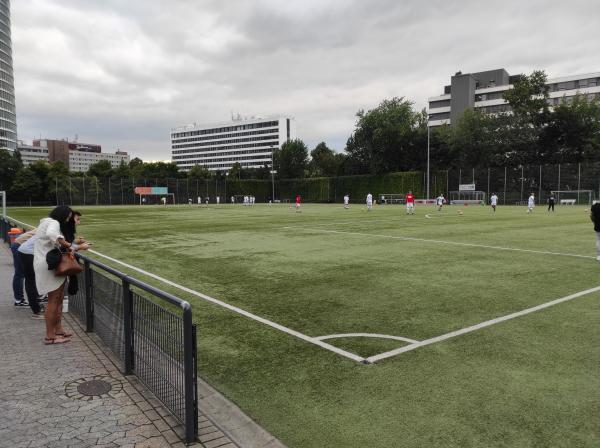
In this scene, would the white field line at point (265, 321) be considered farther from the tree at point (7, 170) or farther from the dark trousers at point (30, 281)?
the tree at point (7, 170)

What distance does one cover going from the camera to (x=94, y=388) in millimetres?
4910

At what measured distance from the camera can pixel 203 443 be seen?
385 centimetres

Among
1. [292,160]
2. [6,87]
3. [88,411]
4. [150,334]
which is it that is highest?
[6,87]

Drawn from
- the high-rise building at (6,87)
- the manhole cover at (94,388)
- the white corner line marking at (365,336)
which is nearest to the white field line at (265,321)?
the white corner line marking at (365,336)

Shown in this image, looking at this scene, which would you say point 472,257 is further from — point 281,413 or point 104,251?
point 104,251

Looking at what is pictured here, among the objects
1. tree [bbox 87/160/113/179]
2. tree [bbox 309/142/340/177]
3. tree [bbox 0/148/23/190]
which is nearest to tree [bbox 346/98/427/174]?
tree [bbox 309/142/340/177]

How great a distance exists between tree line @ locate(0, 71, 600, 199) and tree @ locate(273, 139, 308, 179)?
23.9 meters

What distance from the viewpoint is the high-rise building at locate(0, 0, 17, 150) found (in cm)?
12950

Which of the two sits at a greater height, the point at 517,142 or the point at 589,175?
the point at 517,142

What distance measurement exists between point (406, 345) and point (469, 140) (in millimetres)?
75095

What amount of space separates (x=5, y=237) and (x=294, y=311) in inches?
661

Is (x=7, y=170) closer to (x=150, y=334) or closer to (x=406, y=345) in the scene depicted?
(x=150, y=334)

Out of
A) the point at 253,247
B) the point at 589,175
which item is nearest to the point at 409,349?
the point at 253,247

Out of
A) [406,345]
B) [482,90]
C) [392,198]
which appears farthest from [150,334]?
[482,90]
